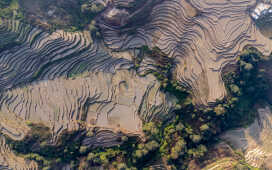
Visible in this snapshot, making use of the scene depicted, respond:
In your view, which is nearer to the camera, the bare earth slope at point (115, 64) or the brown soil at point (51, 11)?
the bare earth slope at point (115, 64)

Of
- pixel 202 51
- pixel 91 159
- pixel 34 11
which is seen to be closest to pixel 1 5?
pixel 34 11

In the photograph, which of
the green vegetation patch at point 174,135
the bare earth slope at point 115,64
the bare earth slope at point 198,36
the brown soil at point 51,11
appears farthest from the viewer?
the bare earth slope at point 198,36

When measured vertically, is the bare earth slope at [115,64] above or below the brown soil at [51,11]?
below

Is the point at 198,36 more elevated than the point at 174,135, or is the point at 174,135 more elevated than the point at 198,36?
the point at 198,36

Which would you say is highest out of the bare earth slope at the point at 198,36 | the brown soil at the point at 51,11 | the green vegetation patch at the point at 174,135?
the brown soil at the point at 51,11

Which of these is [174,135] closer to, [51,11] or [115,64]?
[115,64]

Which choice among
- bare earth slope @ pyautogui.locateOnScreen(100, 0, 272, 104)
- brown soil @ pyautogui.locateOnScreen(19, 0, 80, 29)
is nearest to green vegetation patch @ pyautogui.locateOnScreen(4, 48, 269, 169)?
bare earth slope @ pyautogui.locateOnScreen(100, 0, 272, 104)

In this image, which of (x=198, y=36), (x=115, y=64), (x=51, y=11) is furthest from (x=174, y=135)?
(x=51, y=11)

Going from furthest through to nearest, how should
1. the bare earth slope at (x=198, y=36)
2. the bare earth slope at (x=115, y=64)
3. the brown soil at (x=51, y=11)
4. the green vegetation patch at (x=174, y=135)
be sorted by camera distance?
the bare earth slope at (x=198, y=36), the brown soil at (x=51, y=11), the bare earth slope at (x=115, y=64), the green vegetation patch at (x=174, y=135)

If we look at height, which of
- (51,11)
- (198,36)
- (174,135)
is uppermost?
(51,11)

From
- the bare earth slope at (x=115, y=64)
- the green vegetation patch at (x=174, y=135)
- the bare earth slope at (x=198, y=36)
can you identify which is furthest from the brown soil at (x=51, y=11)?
the green vegetation patch at (x=174, y=135)

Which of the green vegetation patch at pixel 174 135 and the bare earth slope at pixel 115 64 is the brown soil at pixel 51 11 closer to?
the bare earth slope at pixel 115 64
